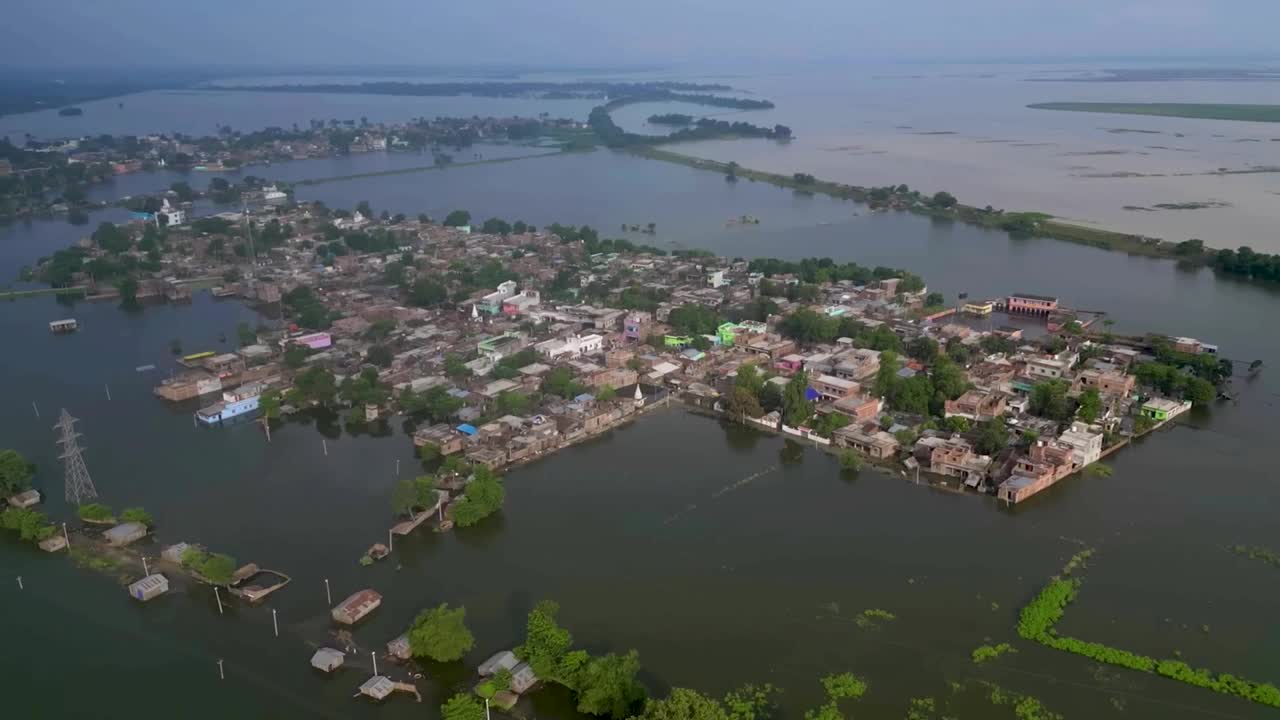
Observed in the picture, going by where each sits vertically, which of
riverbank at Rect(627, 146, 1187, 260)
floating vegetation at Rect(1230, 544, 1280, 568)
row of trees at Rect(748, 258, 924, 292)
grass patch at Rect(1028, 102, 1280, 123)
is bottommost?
floating vegetation at Rect(1230, 544, 1280, 568)

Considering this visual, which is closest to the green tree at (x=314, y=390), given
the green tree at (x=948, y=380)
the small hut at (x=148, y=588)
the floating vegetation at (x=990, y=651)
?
the small hut at (x=148, y=588)

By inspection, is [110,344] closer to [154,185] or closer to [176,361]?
[176,361]

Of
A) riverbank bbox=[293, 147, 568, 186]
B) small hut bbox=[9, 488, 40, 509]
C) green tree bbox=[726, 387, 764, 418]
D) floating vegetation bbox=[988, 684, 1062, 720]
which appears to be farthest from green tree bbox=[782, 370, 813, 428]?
riverbank bbox=[293, 147, 568, 186]

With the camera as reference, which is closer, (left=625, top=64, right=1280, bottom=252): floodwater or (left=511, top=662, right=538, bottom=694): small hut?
(left=511, top=662, right=538, bottom=694): small hut

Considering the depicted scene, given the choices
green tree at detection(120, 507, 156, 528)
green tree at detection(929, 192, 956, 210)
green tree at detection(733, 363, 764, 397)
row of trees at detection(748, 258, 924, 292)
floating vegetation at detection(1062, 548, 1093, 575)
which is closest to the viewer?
floating vegetation at detection(1062, 548, 1093, 575)

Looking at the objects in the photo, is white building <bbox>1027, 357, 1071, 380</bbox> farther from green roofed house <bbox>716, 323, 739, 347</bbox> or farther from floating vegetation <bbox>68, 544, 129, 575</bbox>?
floating vegetation <bbox>68, 544, 129, 575</bbox>

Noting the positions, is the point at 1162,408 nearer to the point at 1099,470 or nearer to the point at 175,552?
the point at 1099,470

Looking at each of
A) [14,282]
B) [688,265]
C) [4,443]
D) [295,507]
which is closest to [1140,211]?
[688,265]
